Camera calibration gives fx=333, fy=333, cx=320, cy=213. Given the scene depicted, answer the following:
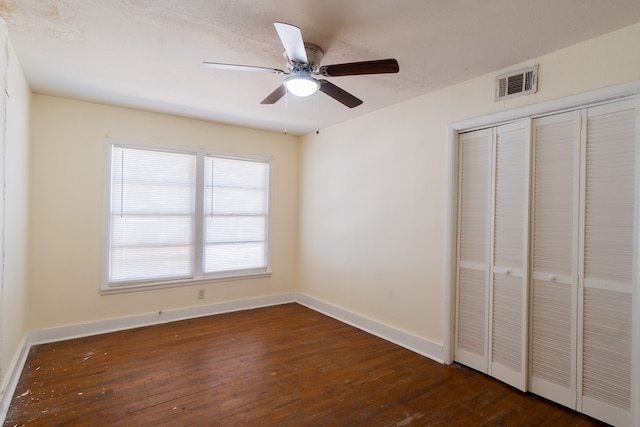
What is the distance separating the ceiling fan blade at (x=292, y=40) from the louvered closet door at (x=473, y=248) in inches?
72.6

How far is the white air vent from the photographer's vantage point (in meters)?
Result: 2.59

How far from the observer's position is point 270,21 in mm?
2125

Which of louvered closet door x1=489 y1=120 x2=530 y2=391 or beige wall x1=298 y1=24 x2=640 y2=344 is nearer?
beige wall x1=298 y1=24 x2=640 y2=344

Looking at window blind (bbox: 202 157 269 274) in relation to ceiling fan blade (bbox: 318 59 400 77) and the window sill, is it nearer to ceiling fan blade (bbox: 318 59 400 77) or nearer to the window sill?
the window sill

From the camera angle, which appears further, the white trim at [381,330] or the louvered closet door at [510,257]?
the white trim at [381,330]

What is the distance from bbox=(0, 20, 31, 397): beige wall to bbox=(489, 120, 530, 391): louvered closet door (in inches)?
148

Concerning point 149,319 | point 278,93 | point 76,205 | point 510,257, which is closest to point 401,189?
point 510,257

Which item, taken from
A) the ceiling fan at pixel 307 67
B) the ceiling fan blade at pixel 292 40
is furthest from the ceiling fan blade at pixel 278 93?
the ceiling fan blade at pixel 292 40

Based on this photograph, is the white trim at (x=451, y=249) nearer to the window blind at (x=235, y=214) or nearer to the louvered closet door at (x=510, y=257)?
the louvered closet door at (x=510, y=257)

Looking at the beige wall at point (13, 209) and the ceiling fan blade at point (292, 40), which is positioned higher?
the ceiling fan blade at point (292, 40)

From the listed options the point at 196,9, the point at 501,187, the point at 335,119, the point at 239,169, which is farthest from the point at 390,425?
the point at 239,169

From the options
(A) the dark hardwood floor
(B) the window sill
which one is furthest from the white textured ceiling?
(A) the dark hardwood floor

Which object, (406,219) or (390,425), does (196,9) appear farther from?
(390,425)

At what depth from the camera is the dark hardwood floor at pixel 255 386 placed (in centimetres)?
232
